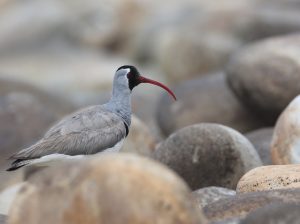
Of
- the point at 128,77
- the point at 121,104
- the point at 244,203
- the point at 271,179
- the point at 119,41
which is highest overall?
the point at 128,77

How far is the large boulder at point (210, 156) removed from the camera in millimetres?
11898

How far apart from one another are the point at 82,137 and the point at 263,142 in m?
4.13

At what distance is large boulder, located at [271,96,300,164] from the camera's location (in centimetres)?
1173

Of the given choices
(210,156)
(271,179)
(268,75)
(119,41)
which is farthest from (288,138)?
(119,41)

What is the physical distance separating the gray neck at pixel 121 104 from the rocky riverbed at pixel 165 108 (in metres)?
0.93

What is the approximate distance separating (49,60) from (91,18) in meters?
2.41

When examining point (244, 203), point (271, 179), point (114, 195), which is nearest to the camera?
point (114, 195)

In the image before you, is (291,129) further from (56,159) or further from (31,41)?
(31,41)

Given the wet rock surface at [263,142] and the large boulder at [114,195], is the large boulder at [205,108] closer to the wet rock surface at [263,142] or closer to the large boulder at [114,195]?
the wet rock surface at [263,142]

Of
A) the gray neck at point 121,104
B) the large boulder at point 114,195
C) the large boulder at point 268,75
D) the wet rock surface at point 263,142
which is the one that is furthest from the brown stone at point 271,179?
the large boulder at point 268,75

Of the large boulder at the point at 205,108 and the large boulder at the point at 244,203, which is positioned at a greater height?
the large boulder at the point at 244,203

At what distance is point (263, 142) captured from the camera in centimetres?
1405

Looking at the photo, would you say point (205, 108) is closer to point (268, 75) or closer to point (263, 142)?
point (268, 75)

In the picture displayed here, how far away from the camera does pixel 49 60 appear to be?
31.2 m
